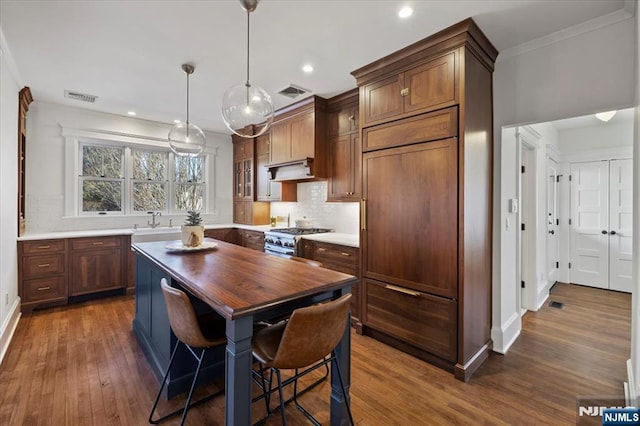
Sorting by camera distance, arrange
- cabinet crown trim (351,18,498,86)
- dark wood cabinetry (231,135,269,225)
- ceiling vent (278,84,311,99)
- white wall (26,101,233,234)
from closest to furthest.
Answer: cabinet crown trim (351,18,498,86) → ceiling vent (278,84,311,99) → white wall (26,101,233,234) → dark wood cabinetry (231,135,269,225)

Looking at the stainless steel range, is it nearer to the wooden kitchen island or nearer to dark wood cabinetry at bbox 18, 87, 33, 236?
the wooden kitchen island

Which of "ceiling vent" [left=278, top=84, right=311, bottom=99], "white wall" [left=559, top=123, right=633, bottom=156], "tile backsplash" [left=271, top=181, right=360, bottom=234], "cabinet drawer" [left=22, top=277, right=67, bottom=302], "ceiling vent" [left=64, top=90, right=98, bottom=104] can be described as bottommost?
"cabinet drawer" [left=22, top=277, right=67, bottom=302]

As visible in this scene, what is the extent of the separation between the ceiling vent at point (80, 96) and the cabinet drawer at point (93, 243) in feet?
5.98

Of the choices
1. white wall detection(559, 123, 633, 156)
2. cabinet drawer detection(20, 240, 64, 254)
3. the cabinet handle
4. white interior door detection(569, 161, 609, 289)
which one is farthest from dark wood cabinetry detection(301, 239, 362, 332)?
white wall detection(559, 123, 633, 156)

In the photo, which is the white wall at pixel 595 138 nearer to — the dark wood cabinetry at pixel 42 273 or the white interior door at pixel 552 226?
the white interior door at pixel 552 226

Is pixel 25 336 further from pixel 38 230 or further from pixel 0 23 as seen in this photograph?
pixel 0 23

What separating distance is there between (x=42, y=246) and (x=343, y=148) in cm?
390

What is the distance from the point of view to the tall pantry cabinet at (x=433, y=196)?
232 centimetres

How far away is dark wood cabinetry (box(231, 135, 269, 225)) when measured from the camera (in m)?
5.36

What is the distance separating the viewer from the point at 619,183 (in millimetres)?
4422

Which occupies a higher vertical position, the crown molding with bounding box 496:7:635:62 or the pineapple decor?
the crown molding with bounding box 496:7:635:62

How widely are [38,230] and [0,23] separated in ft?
9.47

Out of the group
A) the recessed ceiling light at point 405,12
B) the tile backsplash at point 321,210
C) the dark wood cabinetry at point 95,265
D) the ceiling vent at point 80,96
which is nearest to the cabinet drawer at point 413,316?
the tile backsplash at point 321,210

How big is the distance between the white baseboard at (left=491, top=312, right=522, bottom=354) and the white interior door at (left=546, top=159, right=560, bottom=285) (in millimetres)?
2144
